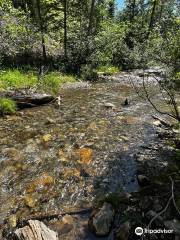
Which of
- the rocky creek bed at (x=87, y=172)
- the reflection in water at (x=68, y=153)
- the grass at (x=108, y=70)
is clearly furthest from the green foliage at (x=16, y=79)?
the grass at (x=108, y=70)

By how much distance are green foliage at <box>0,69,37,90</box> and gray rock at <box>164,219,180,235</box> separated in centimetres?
1247

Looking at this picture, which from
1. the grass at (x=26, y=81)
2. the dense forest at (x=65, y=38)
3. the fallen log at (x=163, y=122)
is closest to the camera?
the fallen log at (x=163, y=122)

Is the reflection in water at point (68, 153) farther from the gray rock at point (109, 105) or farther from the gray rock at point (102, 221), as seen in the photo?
the gray rock at point (102, 221)

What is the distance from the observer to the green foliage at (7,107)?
11752mm

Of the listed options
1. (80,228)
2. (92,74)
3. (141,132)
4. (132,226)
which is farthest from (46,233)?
(92,74)

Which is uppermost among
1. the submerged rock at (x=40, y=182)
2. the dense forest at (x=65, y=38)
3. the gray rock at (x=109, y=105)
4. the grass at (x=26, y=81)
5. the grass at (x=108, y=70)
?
the dense forest at (x=65, y=38)

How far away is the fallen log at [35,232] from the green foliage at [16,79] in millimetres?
11570

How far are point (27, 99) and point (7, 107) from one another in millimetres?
1387

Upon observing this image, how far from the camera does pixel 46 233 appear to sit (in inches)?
193

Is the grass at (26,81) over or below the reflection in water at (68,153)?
over

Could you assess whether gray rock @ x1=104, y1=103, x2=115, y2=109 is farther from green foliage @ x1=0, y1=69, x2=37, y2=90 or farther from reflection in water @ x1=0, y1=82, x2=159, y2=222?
green foliage @ x1=0, y1=69, x2=37, y2=90

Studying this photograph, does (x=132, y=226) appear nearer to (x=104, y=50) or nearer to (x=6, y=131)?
(x=6, y=131)

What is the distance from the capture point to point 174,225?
507 centimetres

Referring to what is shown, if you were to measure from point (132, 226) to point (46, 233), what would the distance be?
4.97ft
